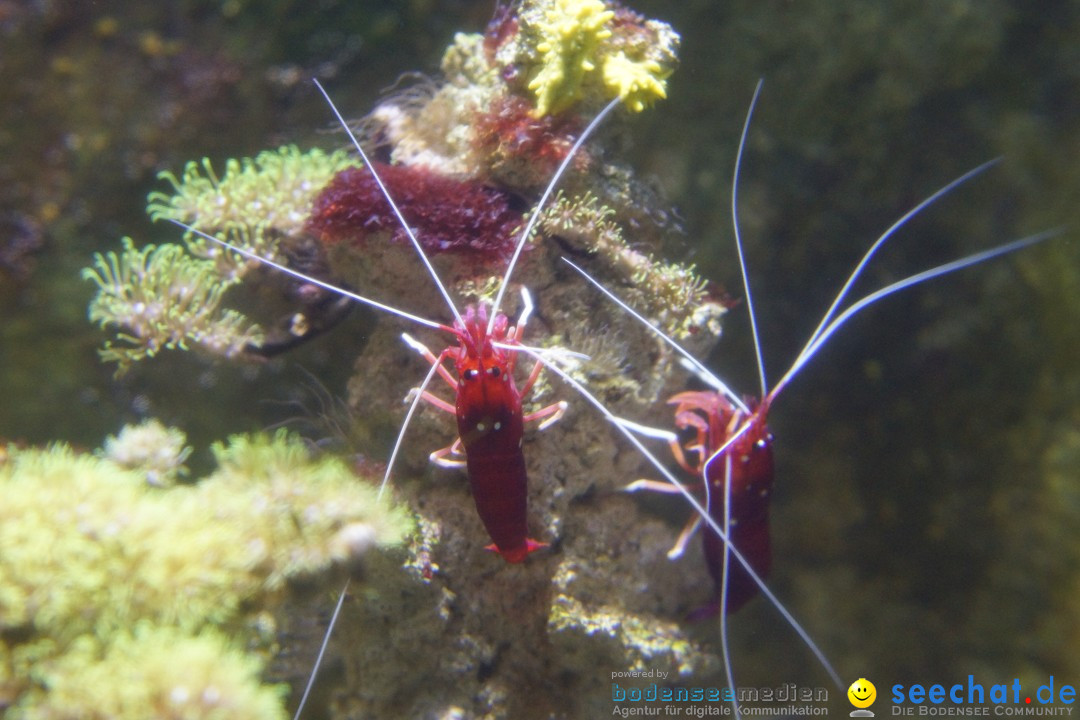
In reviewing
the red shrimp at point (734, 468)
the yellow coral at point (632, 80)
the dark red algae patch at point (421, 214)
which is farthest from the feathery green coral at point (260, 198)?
the red shrimp at point (734, 468)

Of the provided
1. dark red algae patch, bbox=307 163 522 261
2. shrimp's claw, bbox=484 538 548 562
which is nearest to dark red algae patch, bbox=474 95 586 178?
dark red algae patch, bbox=307 163 522 261

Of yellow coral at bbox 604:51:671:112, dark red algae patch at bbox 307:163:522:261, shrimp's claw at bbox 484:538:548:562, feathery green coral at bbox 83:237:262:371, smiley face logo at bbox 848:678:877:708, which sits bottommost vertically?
smiley face logo at bbox 848:678:877:708

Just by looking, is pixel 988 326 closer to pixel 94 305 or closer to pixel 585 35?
pixel 585 35

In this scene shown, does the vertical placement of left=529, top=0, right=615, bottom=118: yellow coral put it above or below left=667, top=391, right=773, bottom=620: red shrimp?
above

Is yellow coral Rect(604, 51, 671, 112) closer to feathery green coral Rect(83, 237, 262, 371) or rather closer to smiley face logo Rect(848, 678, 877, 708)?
feathery green coral Rect(83, 237, 262, 371)

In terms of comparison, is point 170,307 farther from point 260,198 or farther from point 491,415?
point 491,415

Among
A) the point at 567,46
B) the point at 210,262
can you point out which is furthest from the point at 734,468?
the point at 210,262
